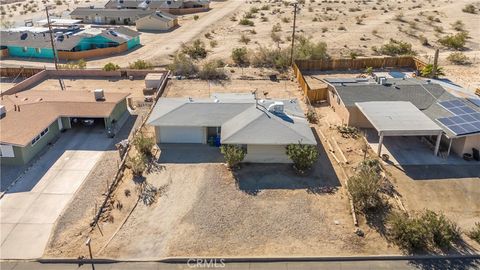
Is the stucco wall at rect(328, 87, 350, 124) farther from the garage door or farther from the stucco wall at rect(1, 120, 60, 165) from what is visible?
the stucco wall at rect(1, 120, 60, 165)

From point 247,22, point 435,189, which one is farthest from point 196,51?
point 435,189

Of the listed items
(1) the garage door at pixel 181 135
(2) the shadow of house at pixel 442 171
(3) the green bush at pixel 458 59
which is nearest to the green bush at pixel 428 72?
(3) the green bush at pixel 458 59

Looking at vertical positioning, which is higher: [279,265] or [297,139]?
[297,139]

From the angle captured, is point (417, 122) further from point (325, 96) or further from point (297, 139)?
point (325, 96)

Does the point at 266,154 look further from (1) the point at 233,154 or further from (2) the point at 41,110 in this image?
(2) the point at 41,110

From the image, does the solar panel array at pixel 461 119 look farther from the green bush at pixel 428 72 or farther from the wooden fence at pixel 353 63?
the wooden fence at pixel 353 63

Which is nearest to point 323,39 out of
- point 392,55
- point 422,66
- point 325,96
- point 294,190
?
point 392,55
